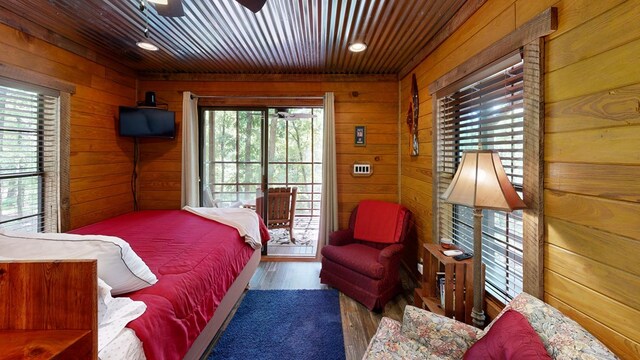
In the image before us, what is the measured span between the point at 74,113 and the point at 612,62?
396cm

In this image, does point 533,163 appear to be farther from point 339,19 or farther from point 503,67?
point 339,19

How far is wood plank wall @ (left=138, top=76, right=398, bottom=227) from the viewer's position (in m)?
3.69

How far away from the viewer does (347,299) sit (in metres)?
2.81

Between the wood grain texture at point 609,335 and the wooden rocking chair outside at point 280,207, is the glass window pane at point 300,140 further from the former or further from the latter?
the wood grain texture at point 609,335

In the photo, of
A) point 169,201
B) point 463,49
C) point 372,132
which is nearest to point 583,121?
point 463,49

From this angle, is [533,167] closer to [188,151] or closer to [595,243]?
[595,243]

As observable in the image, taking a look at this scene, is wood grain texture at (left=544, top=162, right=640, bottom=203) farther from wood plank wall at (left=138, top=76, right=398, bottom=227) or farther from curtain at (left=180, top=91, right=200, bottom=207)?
curtain at (left=180, top=91, right=200, bottom=207)

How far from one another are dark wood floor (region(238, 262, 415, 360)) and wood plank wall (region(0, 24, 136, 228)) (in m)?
1.95

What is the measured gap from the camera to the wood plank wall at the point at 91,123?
2383 mm

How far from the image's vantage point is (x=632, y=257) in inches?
38.6

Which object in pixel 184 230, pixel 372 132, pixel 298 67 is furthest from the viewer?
Answer: pixel 372 132

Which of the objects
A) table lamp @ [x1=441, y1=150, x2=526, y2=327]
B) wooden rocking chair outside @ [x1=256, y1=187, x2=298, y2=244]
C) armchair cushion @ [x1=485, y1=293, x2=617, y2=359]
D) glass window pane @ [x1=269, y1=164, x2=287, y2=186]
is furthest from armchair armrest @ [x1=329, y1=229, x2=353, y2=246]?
armchair cushion @ [x1=485, y1=293, x2=617, y2=359]

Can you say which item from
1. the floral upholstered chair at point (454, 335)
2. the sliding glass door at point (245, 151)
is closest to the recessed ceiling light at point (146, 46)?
the sliding glass door at point (245, 151)

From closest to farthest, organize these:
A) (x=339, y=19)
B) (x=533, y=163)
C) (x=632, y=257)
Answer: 1. (x=632, y=257)
2. (x=533, y=163)
3. (x=339, y=19)
